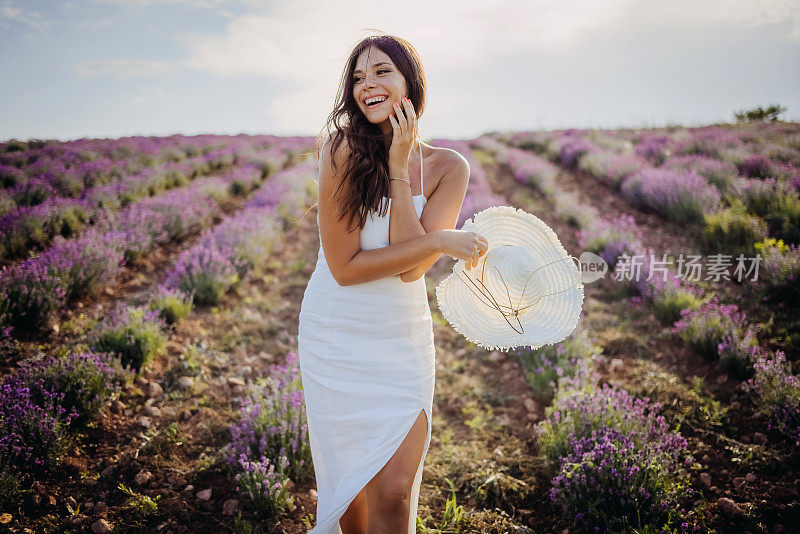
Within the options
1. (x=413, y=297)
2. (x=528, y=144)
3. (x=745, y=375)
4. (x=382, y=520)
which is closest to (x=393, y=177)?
(x=413, y=297)

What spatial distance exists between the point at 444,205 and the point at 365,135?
484mm

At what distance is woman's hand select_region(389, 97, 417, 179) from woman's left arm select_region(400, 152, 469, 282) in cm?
22

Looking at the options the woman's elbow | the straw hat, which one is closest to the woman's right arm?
the woman's elbow

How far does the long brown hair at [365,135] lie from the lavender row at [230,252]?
11.1ft

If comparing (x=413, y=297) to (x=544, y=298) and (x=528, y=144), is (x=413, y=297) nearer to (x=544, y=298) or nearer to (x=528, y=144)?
(x=544, y=298)

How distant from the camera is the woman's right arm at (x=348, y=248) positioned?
6.04ft

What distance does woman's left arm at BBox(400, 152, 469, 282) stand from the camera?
2012 mm

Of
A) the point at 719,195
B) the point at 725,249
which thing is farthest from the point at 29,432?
the point at 719,195

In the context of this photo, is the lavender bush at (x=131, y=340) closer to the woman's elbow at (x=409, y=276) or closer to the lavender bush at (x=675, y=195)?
the woman's elbow at (x=409, y=276)

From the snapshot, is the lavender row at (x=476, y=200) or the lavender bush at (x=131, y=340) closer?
the lavender bush at (x=131, y=340)

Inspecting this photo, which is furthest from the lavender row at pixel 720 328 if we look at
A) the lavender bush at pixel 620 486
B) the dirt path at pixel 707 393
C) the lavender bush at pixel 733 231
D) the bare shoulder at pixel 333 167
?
the bare shoulder at pixel 333 167

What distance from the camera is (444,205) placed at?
2.06m

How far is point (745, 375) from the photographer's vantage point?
381 centimetres

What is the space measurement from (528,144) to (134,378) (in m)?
19.9
